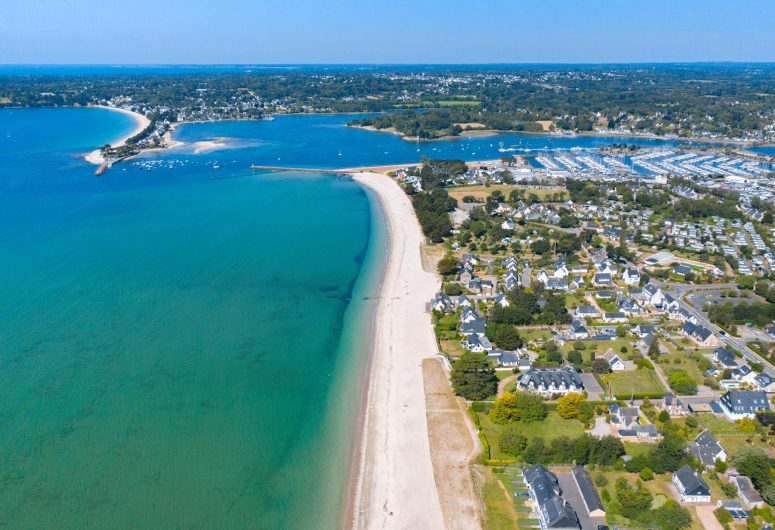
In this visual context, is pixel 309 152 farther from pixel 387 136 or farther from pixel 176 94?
pixel 176 94

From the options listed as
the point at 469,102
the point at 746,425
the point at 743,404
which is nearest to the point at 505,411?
the point at 746,425

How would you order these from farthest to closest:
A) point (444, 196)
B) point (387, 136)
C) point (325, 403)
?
1. point (387, 136)
2. point (444, 196)
3. point (325, 403)

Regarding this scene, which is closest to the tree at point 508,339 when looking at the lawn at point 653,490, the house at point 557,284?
the house at point 557,284

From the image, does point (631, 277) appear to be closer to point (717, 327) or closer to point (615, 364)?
point (717, 327)

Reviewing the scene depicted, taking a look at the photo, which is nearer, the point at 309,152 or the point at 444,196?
the point at 444,196

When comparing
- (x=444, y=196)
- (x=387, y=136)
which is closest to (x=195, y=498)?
(x=444, y=196)

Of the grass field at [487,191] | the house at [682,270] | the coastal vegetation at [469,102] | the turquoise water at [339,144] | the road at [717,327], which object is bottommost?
the road at [717,327]

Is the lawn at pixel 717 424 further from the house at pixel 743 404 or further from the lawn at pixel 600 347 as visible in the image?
the lawn at pixel 600 347
